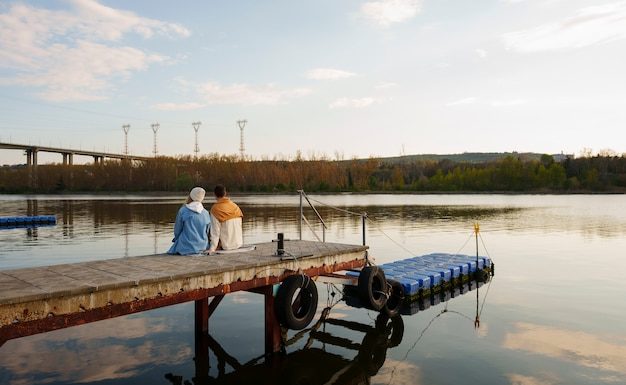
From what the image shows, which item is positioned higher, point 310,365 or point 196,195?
point 196,195

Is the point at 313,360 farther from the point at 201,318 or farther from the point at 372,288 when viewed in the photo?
the point at 201,318

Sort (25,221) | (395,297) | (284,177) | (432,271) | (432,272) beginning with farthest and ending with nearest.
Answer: (284,177) → (25,221) → (432,271) → (432,272) → (395,297)

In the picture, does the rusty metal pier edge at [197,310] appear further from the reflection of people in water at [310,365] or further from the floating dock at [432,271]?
the floating dock at [432,271]

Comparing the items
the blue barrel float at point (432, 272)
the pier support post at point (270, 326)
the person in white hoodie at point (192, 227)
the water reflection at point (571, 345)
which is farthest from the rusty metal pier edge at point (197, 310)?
the water reflection at point (571, 345)

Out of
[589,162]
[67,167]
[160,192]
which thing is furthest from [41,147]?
[589,162]

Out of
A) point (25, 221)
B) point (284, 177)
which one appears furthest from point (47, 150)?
point (25, 221)

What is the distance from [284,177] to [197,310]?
119 m

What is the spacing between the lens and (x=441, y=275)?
17578 mm

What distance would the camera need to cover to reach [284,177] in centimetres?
13112

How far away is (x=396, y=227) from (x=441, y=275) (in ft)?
71.8

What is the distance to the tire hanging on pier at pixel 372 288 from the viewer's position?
13.3 m

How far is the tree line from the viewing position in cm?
13200

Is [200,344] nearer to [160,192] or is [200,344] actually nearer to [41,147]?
[160,192]

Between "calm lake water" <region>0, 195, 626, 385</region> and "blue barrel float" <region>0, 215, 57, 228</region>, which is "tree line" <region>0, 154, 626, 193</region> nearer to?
"blue barrel float" <region>0, 215, 57, 228</region>
